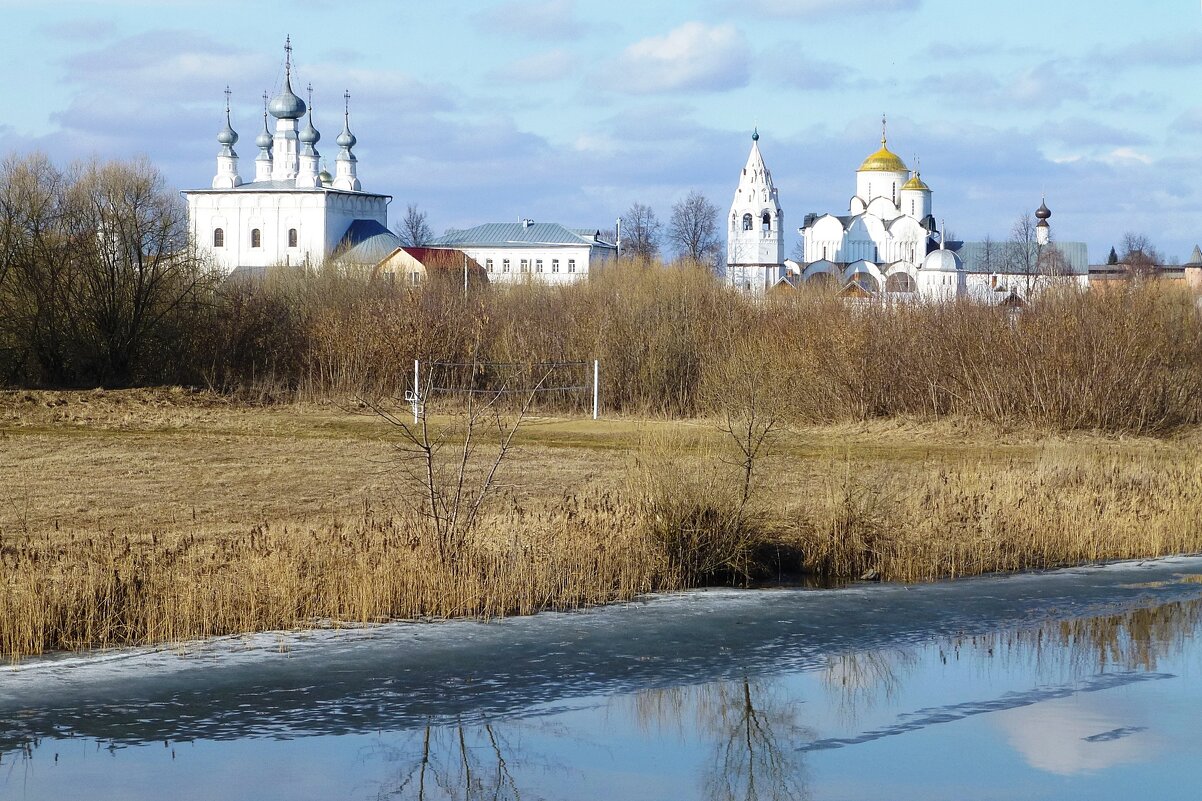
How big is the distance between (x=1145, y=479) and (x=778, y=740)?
9.86 meters

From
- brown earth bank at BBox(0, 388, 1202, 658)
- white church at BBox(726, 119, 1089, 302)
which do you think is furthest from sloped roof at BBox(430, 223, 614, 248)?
brown earth bank at BBox(0, 388, 1202, 658)

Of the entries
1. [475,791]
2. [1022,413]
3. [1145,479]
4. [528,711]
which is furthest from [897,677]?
[1022,413]

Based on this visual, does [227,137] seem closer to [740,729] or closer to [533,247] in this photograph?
[533,247]

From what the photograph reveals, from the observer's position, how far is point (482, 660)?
967 centimetres

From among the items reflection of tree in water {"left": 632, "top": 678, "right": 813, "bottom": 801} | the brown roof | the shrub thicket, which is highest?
the brown roof

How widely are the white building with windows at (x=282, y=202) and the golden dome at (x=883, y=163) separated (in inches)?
1354

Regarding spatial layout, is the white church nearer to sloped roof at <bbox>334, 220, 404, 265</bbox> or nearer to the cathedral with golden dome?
the cathedral with golden dome

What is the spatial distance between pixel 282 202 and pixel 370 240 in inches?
318

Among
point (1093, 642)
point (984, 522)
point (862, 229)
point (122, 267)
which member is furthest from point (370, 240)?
point (1093, 642)

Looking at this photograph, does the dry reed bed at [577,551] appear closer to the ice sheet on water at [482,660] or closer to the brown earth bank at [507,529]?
the brown earth bank at [507,529]

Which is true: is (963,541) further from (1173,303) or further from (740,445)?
(1173,303)

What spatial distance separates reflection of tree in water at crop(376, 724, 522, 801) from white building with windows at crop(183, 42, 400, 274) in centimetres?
8583

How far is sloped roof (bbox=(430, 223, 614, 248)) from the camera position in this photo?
10206 cm

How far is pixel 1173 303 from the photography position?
30484mm
